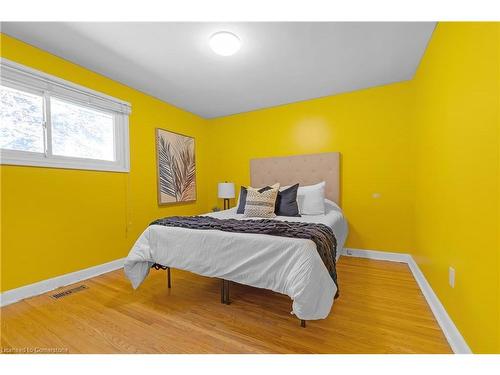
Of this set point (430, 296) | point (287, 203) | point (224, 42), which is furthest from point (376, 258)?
point (224, 42)

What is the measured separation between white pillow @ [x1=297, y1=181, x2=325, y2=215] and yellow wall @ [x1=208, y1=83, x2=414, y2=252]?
23.2 inches

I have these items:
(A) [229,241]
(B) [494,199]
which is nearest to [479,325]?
(B) [494,199]

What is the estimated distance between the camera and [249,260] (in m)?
1.61

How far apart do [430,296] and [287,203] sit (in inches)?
61.9

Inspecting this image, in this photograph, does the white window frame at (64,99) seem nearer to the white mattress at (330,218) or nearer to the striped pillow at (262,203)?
the white mattress at (330,218)

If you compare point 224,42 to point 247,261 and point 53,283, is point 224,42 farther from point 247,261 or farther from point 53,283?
point 53,283

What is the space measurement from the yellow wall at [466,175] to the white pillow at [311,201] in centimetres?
108

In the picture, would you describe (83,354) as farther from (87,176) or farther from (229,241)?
(87,176)

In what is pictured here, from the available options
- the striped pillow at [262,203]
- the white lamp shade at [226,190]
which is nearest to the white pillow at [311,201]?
the striped pillow at [262,203]

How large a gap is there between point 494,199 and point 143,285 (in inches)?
110

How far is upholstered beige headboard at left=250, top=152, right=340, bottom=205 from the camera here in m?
3.17

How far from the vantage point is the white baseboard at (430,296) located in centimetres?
129
